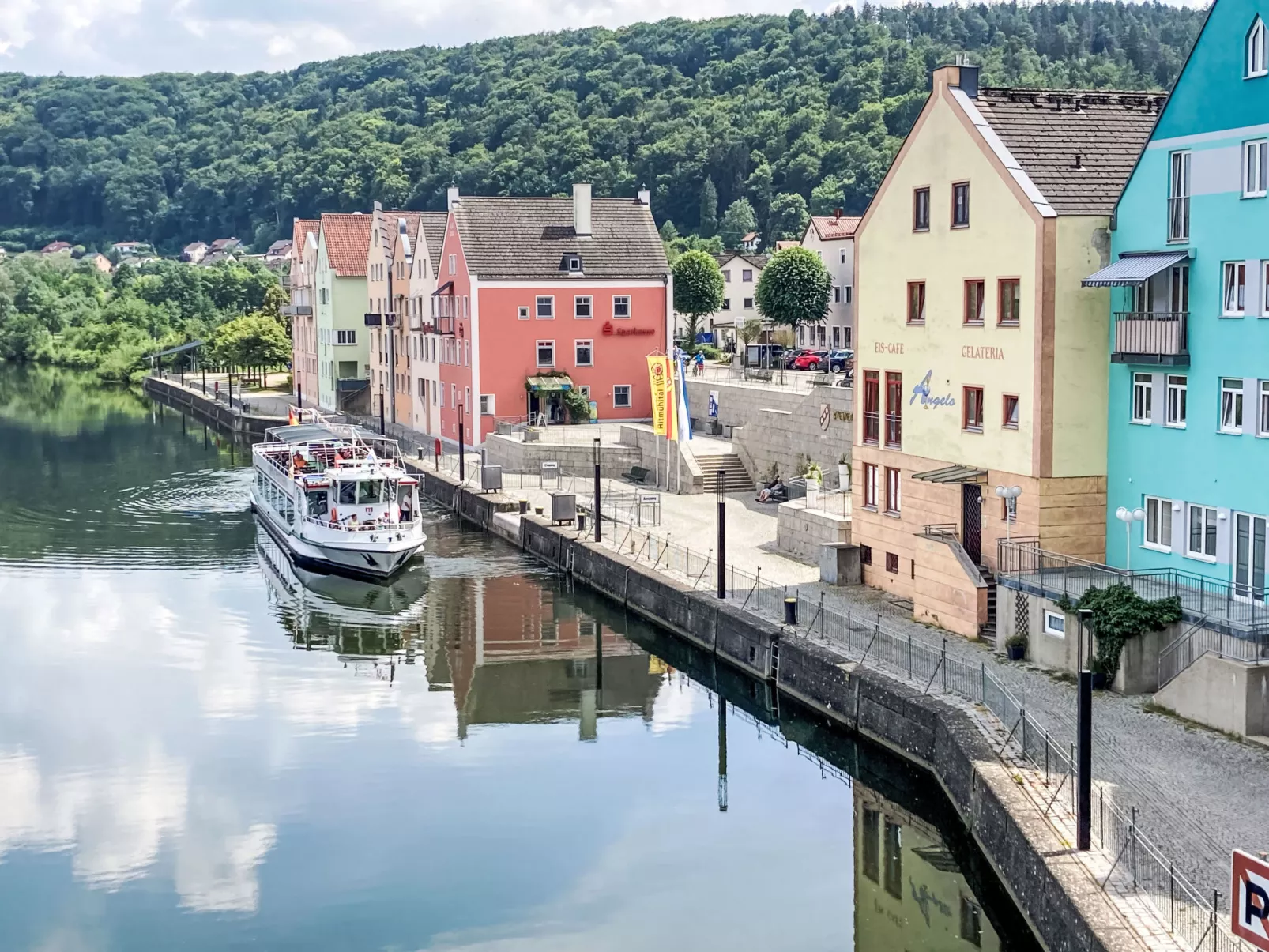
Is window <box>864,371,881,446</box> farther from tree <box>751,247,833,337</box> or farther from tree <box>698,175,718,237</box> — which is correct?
tree <box>698,175,718,237</box>

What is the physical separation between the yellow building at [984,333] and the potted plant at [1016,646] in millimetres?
1845

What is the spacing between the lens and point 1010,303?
32531 mm

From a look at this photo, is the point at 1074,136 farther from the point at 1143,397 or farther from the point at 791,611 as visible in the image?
the point at 791,611

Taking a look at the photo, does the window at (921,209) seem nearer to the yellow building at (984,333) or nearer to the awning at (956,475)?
the yellow building at (984,333)

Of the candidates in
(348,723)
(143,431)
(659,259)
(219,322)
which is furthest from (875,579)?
(219,322)

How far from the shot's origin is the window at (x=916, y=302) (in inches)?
1411

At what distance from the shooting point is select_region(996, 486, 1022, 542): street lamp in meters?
31.9

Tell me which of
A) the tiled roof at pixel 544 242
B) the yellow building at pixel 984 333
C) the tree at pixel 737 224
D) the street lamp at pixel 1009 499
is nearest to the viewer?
the yellow building at pixel 984 333

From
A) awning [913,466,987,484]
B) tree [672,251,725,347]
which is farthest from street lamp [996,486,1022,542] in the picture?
tree [672,251,725,347]

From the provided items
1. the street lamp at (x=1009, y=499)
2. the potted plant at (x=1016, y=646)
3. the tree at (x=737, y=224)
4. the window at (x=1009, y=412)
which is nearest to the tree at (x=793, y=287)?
the window at (x=1009, y=412)

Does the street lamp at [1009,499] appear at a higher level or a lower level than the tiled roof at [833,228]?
lower

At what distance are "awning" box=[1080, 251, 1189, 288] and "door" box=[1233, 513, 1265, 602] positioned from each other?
180 inches

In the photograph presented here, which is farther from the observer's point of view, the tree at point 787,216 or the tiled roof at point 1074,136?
the tree at point 787,216

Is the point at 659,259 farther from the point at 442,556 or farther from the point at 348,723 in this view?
the point at 348,723
